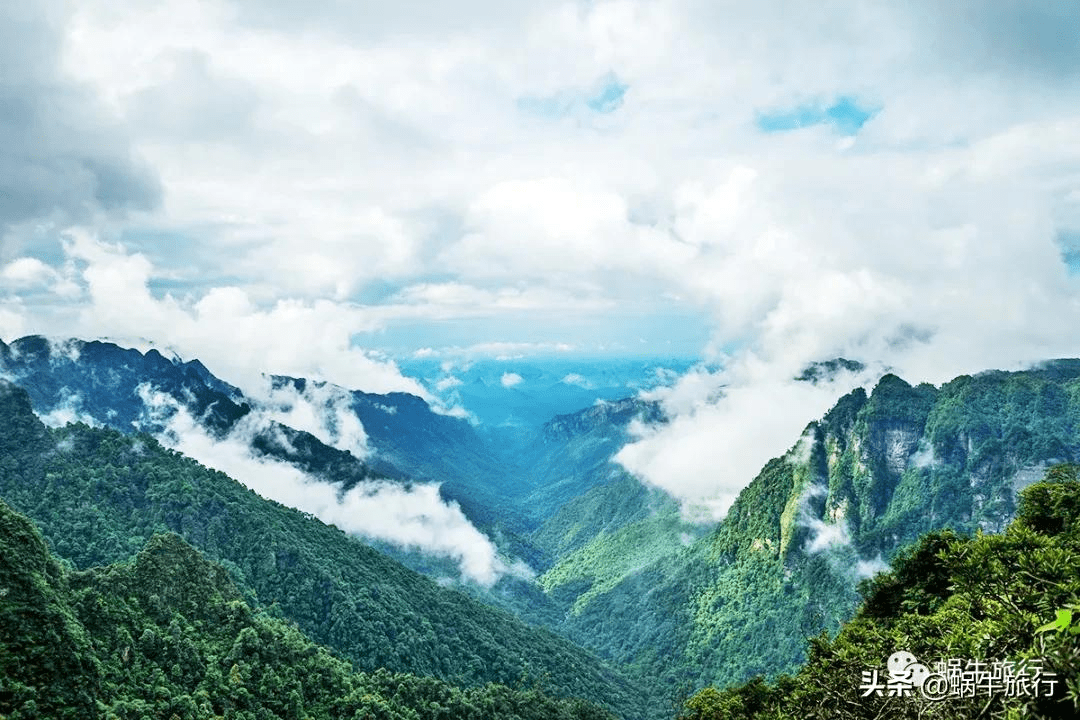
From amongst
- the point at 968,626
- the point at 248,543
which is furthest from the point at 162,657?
the point at 248,543

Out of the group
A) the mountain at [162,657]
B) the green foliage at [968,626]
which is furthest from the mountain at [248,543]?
the green foliage at [968,626]

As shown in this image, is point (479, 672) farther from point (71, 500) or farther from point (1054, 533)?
point (1054, 533)

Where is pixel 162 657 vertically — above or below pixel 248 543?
below

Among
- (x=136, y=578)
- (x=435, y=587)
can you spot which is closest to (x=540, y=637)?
(x=435, y=587)

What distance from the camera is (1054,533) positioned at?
41.5 meters

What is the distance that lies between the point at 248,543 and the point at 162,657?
74.6 metres

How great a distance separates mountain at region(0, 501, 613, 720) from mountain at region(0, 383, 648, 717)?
3852 centimetres

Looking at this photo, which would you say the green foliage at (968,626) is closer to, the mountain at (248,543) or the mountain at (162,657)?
the mountain at (162,657)

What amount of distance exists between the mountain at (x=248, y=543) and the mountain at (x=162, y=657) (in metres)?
38.5

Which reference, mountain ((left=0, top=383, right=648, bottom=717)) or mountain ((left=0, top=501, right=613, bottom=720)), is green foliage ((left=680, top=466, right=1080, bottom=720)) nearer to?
mountain ((left=0, top=501, right=613, bottom=720))

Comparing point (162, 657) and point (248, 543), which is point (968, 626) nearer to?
point (162, 657)

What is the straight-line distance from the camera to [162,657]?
6838 centimetres

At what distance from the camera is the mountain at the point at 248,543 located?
12650 cm

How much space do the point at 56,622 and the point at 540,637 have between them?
5596 inches
